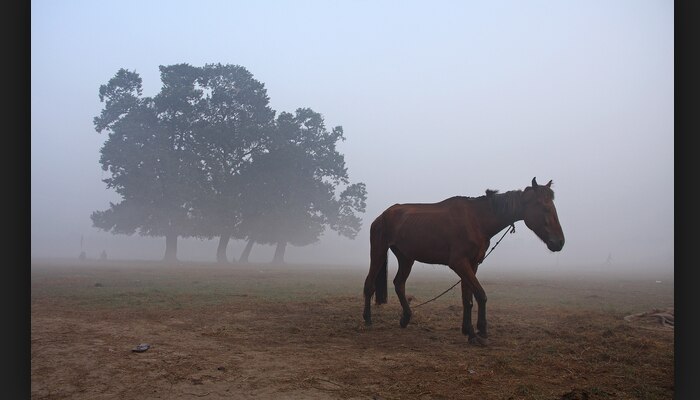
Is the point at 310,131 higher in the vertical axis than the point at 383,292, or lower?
higher

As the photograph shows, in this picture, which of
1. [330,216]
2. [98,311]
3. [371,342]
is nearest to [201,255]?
[330,216]

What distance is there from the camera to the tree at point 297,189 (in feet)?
139

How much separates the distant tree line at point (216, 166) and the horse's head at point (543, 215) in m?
34.7

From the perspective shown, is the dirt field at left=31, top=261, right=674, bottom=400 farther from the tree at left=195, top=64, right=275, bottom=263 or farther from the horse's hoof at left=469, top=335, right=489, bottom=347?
the tree at left=195, top=64, right=275, bottom=263

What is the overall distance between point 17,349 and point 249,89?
41.5 m

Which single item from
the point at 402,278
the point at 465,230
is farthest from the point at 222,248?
the point at 465,230

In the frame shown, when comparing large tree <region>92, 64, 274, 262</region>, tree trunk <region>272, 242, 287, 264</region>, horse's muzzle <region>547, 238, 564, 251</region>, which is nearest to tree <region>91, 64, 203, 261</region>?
large tree <region>92, 64, 274, 262</region>

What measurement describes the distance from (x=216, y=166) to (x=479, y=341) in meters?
37.2

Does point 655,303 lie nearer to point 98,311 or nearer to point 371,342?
point 371,342

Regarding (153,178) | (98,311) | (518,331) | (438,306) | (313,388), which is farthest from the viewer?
(153,178)

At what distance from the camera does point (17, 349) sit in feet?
19.5

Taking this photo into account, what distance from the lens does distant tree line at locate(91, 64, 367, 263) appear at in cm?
4012

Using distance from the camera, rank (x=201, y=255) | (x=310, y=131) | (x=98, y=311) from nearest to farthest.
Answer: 1. (x=98, y=311)
2. (x=310, y=131)
3. (x=201, y=255)

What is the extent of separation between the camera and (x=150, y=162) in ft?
131
